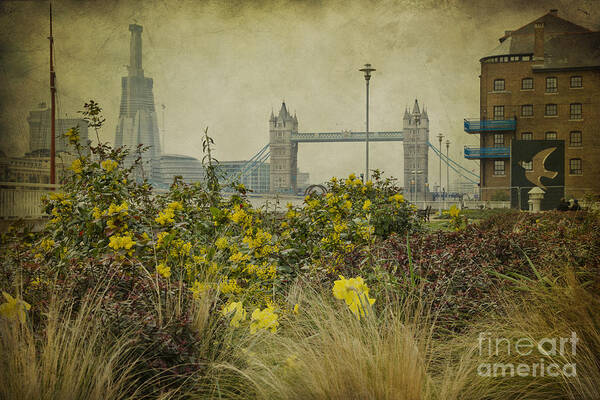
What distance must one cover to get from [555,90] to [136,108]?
8.34 meters

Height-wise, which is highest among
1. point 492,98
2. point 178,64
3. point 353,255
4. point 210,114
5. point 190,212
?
point 492,98

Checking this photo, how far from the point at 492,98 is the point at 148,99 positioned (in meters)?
10.6

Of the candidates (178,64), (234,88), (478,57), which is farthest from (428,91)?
(178,64)

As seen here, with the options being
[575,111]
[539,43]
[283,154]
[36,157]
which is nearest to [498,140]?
[575,111]

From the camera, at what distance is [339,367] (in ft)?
4.39

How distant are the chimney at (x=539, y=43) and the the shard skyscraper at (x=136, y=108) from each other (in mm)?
4857

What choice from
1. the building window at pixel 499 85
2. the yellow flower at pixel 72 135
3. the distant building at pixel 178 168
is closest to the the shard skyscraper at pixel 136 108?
the distant building at pixel 178 168

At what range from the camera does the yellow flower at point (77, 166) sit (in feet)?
8.51

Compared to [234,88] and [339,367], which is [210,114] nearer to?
[234,88]

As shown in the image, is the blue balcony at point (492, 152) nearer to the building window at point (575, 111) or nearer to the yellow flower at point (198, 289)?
the building window at point (575, 111)

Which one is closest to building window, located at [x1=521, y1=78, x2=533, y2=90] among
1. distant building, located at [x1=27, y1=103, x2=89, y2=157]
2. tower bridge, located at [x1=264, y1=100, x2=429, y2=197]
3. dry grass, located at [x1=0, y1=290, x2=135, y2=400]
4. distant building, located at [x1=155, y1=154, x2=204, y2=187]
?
tower bridge, located at [x1=264, y1=100, x2=429, y2=197]

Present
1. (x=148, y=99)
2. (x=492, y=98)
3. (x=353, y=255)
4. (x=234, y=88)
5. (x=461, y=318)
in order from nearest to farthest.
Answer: (x=461, y=318), (x=353, y=255), (x=148, y=99), (x=234, y=88), (x=492, y=98)

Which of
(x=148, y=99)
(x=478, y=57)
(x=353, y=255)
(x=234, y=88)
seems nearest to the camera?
(x=353, y=255)

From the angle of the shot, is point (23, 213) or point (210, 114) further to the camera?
point (210, 114)
